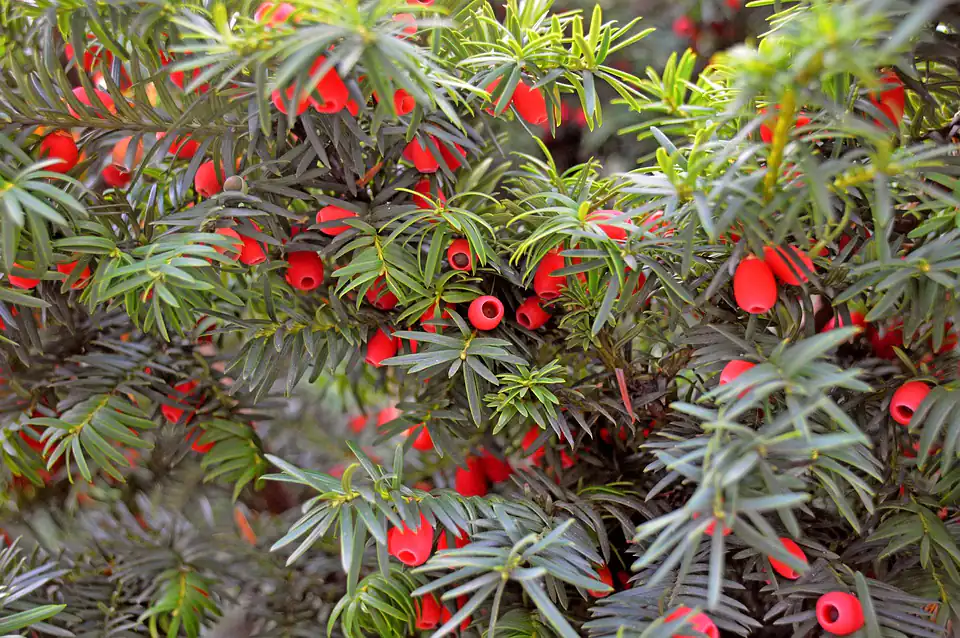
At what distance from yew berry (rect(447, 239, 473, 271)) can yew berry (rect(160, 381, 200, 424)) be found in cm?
37

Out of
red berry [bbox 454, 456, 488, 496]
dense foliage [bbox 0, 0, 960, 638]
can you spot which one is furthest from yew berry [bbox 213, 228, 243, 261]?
red berry [bbox 454, 456, 488, 496]

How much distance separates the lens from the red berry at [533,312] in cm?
69

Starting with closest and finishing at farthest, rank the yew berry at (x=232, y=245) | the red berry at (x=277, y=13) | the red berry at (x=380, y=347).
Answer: the red berry at (x=277, y=13)
the yew berry at (x=232, y=245)
the red berry at (x=380, y=347)

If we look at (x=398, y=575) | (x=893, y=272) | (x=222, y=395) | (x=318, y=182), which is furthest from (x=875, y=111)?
(x=222, y=395)

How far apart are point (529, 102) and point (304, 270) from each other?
26 centimetres

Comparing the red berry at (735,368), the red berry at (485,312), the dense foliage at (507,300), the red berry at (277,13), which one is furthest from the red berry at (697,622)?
the red berry at (277,13)

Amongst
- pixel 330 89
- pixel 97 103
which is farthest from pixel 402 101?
pixel 97 103

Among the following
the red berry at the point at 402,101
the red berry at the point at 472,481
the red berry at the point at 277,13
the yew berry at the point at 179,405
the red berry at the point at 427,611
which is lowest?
the red berry at the point at 427,611

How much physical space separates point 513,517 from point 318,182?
1.17 ft

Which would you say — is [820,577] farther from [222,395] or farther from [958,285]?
[222,395]

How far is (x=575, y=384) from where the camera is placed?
703mm

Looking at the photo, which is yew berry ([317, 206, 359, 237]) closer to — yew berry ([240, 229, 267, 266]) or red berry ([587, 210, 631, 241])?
yew berry ([240, 229, 267, 266])

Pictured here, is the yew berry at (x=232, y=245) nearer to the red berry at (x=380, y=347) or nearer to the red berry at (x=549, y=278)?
the red berry at (x=380, y=347)

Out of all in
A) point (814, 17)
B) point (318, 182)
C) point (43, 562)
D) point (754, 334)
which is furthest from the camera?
point (43, 562)
